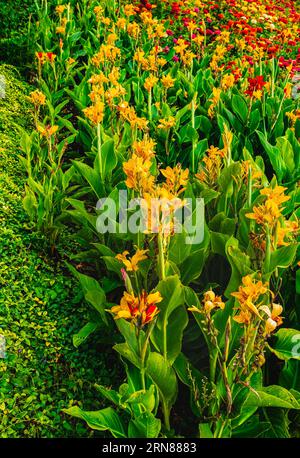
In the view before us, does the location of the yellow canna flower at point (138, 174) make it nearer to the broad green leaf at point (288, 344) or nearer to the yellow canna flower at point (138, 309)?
the yellow canna flower at point (138, 309)

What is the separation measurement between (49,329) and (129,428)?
0.78 metres

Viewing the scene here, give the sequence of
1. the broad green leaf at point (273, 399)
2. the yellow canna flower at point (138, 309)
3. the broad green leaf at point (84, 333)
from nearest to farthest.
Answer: the yellow canna flower at point (138, 309) → the broad green leaf at point (273, 399) → the broad green leaf at point (84, 333)

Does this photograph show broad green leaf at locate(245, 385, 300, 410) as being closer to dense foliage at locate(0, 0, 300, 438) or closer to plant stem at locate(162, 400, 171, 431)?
dense foliage at locate(0, 0, 300, 438)

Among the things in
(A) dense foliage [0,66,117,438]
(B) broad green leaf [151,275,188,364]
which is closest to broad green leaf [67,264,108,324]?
(A) dense foliage [0,66,117,438]

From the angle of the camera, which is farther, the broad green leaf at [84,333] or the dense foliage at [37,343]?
the broad green leaf at [84,333]

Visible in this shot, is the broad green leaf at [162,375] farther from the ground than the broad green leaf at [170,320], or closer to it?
closer to it

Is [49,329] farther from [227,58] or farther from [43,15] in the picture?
[227,58]

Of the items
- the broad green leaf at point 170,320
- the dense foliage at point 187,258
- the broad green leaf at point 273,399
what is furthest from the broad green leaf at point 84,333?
the broad green leaf at point 273,399

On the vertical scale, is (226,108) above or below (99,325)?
above

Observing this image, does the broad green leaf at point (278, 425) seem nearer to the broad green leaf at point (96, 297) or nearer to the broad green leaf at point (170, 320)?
the broad green leaf at point (170, 320)

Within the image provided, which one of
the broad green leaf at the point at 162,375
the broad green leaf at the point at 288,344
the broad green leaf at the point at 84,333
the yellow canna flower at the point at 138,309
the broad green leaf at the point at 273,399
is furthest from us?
the broad green leaf at the point at 84,333

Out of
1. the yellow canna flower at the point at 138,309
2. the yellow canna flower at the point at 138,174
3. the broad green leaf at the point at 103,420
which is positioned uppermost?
the yellow canna flower at the point at 138,174

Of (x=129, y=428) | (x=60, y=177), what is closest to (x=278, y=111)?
(x=60, y=177)
